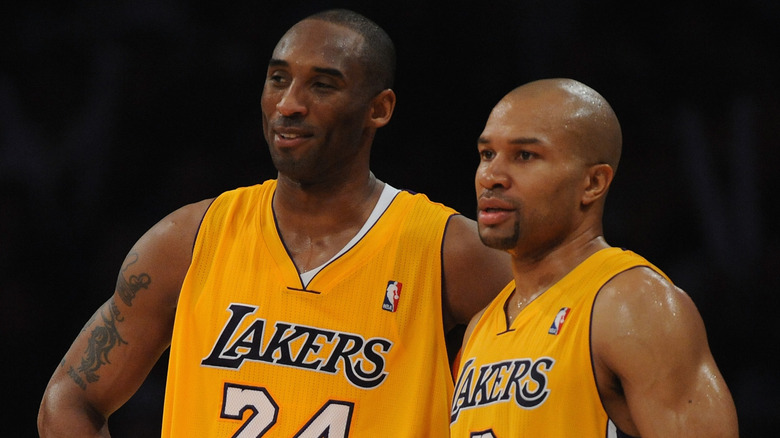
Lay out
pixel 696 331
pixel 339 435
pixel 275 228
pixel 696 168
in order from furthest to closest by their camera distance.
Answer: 1. pixel 696 168
2. pixel 275 228
3. pixel 339 435
4. pixel 696 331

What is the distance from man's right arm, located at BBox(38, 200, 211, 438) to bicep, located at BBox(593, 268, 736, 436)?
138 cm

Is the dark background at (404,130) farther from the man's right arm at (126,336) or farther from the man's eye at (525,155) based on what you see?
the man's eye at (525,155)

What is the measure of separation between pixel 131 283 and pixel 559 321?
4.44ft

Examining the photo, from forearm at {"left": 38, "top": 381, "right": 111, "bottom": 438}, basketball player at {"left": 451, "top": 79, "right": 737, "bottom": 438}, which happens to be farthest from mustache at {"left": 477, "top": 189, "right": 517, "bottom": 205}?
forearm at {"left": 38, "top": 381, "right": 111, "bottom": 438}

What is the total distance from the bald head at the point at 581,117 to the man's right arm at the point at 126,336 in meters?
1.12

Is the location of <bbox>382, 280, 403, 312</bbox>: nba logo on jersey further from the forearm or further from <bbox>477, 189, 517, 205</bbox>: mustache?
the forearm

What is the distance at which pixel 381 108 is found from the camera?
10.3ft

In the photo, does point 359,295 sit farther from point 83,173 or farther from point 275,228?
point 83,173

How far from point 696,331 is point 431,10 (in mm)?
3143

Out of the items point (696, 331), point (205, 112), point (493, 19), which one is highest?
point (493, 19)

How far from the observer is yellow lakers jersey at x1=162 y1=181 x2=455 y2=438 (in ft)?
9.63

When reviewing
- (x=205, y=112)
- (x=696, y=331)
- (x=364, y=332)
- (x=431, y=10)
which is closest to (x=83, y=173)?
(x=205, y=112)

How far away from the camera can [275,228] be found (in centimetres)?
315

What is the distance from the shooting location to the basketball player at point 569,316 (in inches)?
83.7
